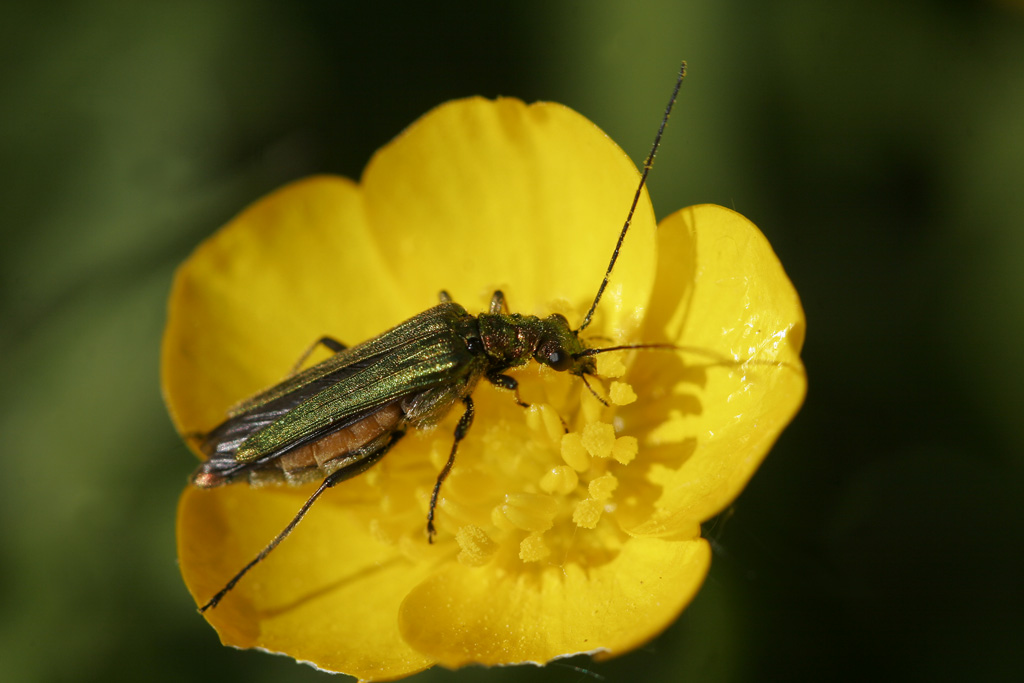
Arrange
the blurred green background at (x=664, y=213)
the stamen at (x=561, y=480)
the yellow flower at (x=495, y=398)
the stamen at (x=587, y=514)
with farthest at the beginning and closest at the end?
the blurred green background at (x=664, y=213)
the stamen at (x=561, y=480)
the stamen at (x=587, y=514)
the yellow flower at (x=495, y=398)

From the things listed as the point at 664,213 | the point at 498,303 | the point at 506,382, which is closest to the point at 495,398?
the point at 506,382

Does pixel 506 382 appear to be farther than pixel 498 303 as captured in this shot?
No

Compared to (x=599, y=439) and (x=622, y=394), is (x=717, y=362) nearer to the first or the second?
(x=622, y=394)

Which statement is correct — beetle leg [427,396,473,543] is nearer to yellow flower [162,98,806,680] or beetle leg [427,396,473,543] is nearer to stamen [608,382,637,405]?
yellow flower [162,98,806,680]

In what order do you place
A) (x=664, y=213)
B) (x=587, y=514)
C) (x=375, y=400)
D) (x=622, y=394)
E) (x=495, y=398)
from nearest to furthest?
(x=587, y=514), (x=622, y=394), (x=375, y=400), (x=495, y=398), (x=664, y=213)

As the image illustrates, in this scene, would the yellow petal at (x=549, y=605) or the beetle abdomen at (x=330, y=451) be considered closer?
the yellow petal at (x=549, y=605)

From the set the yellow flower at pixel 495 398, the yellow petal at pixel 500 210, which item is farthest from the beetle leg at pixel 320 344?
the yellow petal at pixel 500 210

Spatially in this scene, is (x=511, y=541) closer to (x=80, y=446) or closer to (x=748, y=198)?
(x=748, y=198)

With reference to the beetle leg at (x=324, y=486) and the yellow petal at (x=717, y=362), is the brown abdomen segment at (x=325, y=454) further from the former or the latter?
the yellow petal at (x=717, y=362)
